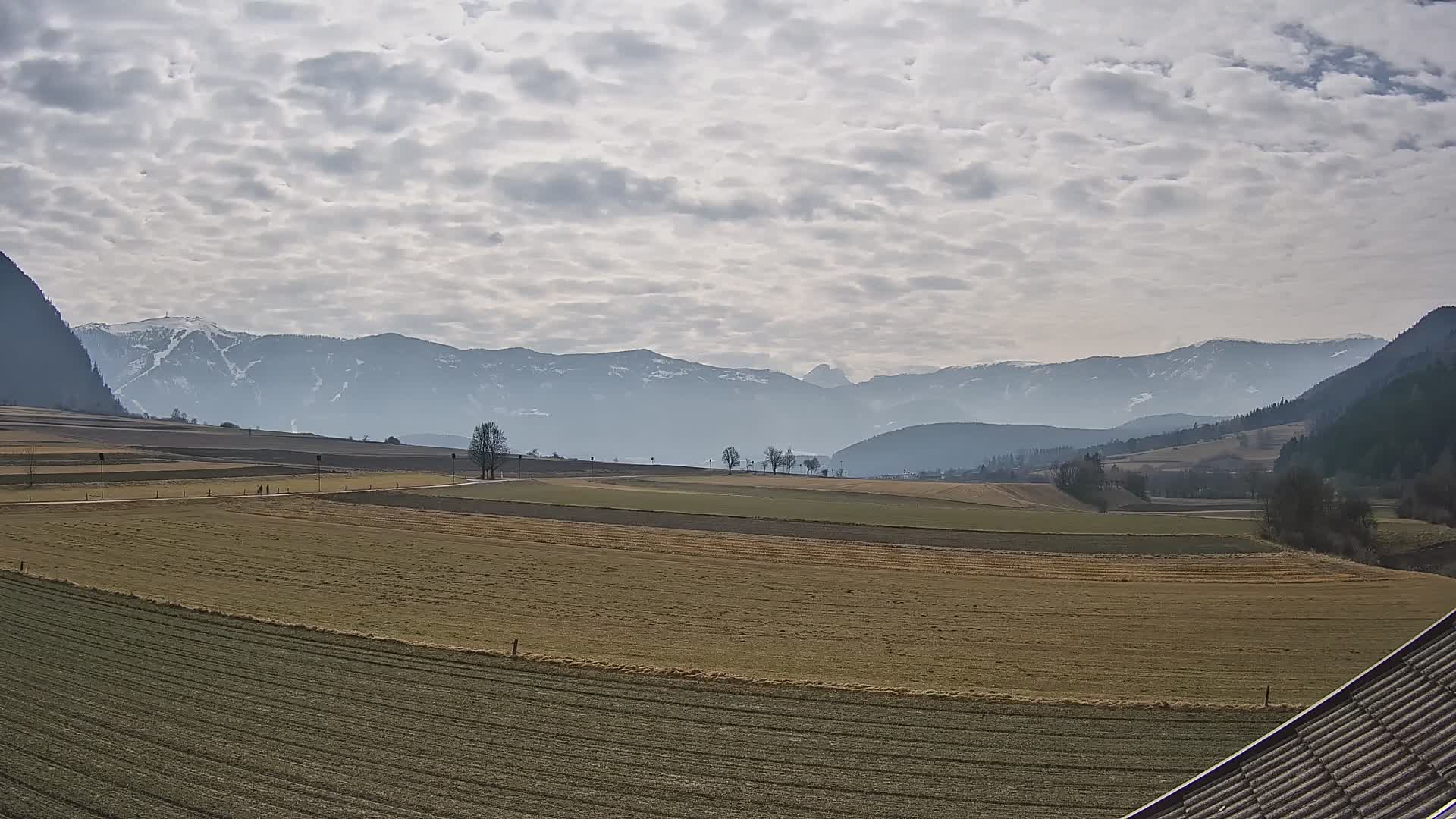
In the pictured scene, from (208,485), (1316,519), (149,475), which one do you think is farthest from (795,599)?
(149,475)

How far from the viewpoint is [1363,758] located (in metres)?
8.50

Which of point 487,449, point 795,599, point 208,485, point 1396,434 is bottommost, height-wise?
point 795,599

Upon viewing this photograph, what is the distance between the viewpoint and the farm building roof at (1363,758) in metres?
7.87

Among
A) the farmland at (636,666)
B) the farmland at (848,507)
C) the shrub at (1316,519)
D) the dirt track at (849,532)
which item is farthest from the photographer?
the farmland at (848,507)

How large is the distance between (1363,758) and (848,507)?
91.8 m

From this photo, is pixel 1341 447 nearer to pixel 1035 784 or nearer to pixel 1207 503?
pixel 1207 503

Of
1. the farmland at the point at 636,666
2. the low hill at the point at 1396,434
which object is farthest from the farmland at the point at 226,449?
the low hill at the point at 1396,434

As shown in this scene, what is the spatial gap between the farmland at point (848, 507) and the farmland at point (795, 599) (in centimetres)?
1656

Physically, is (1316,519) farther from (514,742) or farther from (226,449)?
(226,449)

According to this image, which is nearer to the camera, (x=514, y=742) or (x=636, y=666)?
(x=514, y=742)

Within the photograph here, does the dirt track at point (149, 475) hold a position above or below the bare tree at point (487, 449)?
below

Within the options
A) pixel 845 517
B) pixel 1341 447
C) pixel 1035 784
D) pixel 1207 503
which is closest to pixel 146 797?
pixel 1035 784

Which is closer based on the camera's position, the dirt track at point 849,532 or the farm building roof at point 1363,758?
the farm building roof at point 1363,758

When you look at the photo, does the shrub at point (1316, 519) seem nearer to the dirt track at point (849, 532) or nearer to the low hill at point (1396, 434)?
the dirt track at point (849, 532)
